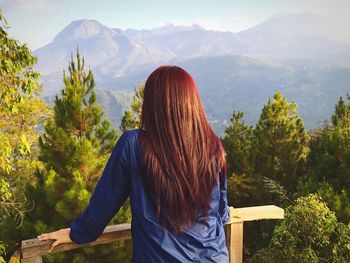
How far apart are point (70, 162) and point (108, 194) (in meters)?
5.78

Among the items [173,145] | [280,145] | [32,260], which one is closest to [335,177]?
[173,145]

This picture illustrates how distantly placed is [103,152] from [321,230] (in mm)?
5543

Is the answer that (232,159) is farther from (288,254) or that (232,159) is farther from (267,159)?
(288,254)

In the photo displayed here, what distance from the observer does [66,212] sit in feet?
22.2

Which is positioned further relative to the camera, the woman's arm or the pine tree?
the pine tree

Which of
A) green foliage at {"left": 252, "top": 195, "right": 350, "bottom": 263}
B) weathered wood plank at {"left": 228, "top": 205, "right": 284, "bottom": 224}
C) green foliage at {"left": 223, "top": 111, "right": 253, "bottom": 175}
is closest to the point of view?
weathered wood plank at {"left": 228, "top": 205, "right": 284, "bottom": 224}

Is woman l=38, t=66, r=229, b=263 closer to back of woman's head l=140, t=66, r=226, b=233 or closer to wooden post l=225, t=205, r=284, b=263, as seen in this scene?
back of woman's head l=140, t=66, r=226, b=233

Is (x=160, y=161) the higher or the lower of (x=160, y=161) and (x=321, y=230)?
the higher

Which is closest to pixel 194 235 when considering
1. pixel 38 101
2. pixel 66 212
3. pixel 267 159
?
pixel 66 212

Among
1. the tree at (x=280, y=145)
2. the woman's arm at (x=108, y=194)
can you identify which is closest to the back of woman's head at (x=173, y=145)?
the woman's arm at (x=108, y=194)

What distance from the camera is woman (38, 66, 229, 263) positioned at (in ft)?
5.18

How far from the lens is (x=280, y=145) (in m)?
16.0

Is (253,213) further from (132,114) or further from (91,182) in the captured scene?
(132,114)

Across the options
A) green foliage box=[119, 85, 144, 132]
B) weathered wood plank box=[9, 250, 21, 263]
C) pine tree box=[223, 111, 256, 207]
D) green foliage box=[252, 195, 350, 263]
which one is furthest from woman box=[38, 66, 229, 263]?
green foliage box=[119, 85, 144, 132]
